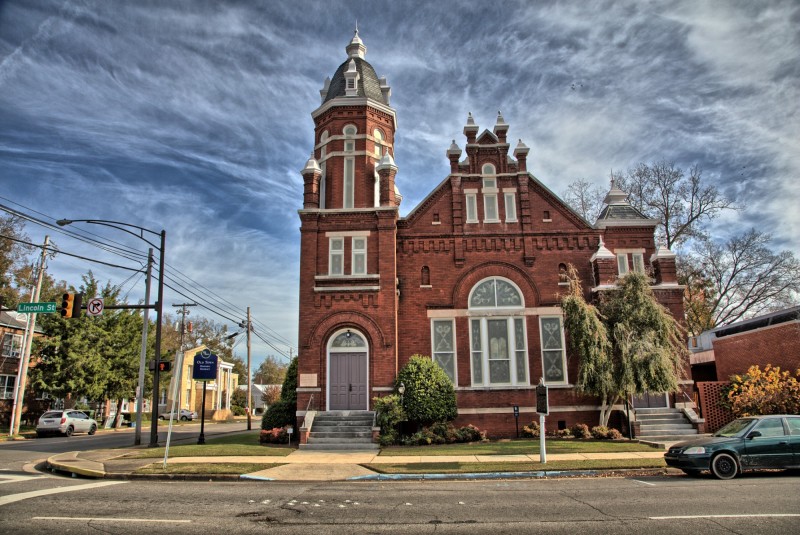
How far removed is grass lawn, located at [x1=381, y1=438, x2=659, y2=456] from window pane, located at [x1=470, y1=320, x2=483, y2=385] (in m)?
3.38

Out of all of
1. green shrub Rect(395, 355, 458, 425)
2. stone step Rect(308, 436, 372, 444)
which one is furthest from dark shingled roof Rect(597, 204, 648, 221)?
stone step Rect(308, 436, 372, 444)

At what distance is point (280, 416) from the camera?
888 inches

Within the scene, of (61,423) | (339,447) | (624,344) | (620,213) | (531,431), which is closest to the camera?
(339,447)

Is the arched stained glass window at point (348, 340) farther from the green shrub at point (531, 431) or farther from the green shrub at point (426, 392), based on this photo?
the green shrub at point (531, 431)

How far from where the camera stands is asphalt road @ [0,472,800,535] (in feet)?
25.8

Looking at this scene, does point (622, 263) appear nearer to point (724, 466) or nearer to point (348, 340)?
point (348, 340)

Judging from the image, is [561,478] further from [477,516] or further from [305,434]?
[305,434]

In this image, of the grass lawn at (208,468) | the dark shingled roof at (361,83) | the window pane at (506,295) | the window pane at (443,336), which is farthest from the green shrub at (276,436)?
the dark shingled roof at (361,83)

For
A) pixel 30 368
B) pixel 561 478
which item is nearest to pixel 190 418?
pixel 30 368

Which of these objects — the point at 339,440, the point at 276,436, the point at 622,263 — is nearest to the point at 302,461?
the point at 339,440

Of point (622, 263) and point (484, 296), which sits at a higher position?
point (622, 263)

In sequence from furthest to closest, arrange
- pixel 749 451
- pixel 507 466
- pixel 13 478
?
pixel 507 466, pixel 13 478, pixel 749 451

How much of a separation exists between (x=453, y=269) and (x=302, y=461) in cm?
1114

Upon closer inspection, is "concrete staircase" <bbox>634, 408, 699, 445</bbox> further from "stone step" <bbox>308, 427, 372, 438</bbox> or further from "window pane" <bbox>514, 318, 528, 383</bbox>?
"stone step" <bbox>308, 427, 372, 438</bbox>
